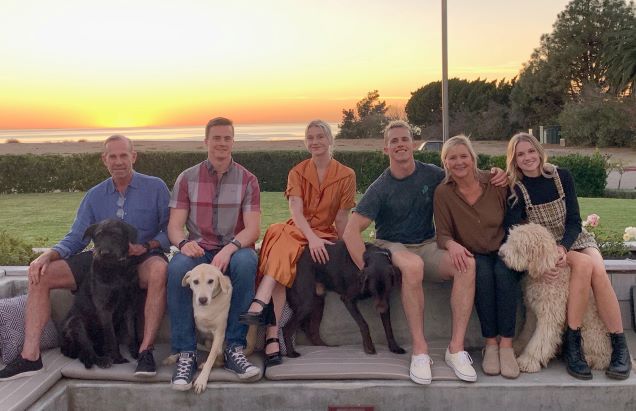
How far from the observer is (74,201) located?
16156 mm

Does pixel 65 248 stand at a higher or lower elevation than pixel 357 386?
higher

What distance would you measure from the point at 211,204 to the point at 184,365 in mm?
1054

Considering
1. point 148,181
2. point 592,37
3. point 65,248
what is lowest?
point 65,248

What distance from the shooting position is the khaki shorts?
3.92m

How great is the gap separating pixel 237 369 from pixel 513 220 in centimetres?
193

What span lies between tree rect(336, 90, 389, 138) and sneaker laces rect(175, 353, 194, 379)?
41256mm

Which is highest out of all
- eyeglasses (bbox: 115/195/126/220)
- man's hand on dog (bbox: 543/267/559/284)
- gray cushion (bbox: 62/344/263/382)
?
eyeglasses (bbox: 115/195/126/220)

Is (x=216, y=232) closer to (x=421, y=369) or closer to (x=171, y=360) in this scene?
(x=171, y=360)

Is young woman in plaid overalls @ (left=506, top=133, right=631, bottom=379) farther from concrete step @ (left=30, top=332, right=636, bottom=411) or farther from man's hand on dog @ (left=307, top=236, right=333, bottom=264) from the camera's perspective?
man's hand on dog @ (left=307, top=236, right=333, bottom=264)

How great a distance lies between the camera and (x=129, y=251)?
3.79m

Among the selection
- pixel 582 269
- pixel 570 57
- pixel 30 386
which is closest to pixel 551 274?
pixel 582 269

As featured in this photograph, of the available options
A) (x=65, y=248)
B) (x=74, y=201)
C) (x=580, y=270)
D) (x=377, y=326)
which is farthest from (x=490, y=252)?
(x=74, y=201)

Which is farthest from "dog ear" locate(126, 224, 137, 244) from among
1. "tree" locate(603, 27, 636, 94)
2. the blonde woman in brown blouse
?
"tree" locate(603, 27, 636, 94)

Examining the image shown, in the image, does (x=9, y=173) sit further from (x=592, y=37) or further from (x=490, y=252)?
(x=592, y=37)
